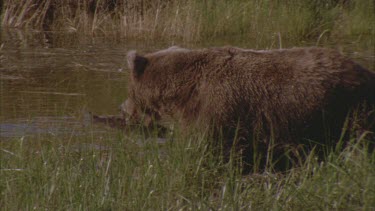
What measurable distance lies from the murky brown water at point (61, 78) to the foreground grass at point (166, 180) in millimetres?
675

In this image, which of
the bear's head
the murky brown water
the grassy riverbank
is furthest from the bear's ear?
the grassy riverbank

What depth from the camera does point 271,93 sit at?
6.08 metres

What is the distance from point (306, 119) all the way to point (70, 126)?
92.6 inches

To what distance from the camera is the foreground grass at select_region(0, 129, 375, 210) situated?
15.4 feet

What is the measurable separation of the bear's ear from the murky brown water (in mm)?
568

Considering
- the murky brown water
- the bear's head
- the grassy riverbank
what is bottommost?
the murky brown water

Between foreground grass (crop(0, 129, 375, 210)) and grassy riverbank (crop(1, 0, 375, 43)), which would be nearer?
foreground grass (crop(0, 129, 375, 210))

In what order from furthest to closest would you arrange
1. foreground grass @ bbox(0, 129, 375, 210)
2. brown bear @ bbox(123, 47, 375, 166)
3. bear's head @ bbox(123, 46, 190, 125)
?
bear's head @ bbox(123, 46, 190, 125) → brown bear @ bbox(123, 47, 375, 166) → foreground grass @ bbox(0, 129, 375, 210)

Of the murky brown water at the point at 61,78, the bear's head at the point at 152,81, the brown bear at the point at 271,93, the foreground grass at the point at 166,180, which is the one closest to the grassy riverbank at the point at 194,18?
the murky brown water at the point at 61,78

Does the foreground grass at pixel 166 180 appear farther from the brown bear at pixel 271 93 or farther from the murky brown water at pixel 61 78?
the murky brown water at pixel 61 78

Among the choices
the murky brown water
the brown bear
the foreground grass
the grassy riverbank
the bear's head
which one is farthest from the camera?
the grassy riverbank

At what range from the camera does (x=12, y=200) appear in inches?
188

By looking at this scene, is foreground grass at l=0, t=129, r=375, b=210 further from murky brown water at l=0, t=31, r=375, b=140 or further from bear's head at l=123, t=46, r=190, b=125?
murky brown water at l=0, t=31, r=375, b=140

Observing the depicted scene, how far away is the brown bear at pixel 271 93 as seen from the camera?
5.99 metres
